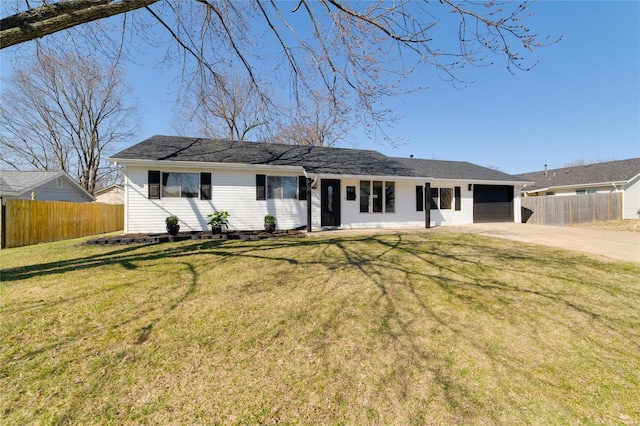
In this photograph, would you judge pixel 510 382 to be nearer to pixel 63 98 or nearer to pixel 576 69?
pixel 576 69

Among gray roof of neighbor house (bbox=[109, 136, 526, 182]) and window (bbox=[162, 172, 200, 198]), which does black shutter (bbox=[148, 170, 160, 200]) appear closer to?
window (bbox=[162, 172, 200, 198])

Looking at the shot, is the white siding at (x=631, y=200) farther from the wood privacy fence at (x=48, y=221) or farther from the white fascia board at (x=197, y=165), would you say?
the wood privacy fence at (x=48, y=221)

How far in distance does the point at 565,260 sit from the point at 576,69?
7126 mm

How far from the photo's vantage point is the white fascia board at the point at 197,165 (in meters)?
9.66

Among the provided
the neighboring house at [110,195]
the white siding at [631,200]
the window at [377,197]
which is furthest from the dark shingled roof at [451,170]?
the neighboring house at [110,195]

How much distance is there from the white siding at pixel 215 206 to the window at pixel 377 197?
2.83 metres

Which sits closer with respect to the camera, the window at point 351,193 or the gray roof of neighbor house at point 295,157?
the gray roof of neighbor house at point 295,157

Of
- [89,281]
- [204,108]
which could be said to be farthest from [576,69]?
[89,281]

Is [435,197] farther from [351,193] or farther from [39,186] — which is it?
[39,186]

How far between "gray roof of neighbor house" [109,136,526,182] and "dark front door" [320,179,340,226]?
703 millimetres

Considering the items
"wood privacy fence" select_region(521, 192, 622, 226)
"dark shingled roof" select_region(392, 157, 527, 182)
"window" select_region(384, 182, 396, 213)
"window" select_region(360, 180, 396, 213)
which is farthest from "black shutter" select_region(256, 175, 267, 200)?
"wood privacy fence" select_region(521, 192, 622, 226)

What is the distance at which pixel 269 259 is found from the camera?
6258 mm

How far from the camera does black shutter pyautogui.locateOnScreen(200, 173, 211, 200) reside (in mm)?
10688

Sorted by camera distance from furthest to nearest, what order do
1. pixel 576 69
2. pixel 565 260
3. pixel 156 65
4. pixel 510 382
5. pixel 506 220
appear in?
pixel 506 220
pixel 576 69
pixel 156 65
pixel 565 260
pixel 510 382
